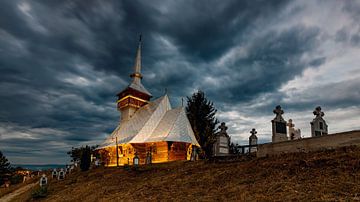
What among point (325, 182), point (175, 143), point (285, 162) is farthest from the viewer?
point (175, 143)

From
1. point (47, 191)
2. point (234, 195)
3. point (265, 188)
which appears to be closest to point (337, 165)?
point (265, 188)

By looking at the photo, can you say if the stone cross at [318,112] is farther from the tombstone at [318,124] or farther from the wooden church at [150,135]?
the wooden church at [150,135]

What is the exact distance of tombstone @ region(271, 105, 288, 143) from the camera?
18266 millimetres

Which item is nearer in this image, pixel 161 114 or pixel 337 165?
pixel 337 165

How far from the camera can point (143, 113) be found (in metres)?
41.1

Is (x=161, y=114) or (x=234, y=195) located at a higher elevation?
(x=161, y=114)

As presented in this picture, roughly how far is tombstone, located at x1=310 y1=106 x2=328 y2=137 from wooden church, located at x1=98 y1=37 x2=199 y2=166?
11792 millimetres

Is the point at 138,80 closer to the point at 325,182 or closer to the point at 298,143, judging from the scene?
the point at 298,143

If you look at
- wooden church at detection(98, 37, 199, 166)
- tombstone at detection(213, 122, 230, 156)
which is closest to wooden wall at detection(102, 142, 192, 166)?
wooden church at detection(98, 37, 199, 166)

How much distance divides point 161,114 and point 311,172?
29951 mm

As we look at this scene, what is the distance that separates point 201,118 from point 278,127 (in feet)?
69.7

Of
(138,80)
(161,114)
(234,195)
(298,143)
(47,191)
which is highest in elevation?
(138,80)

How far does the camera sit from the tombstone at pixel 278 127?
59.9ft

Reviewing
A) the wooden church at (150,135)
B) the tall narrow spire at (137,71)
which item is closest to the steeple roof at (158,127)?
the wooden church at (150,135)
